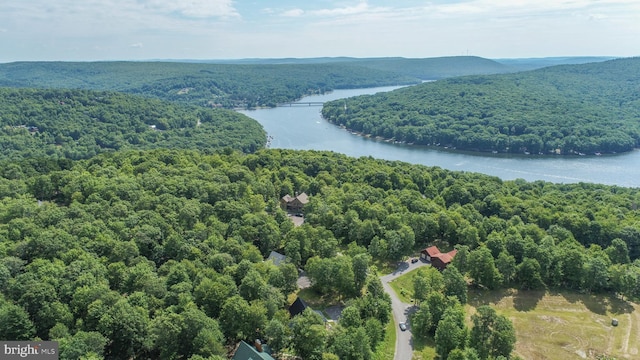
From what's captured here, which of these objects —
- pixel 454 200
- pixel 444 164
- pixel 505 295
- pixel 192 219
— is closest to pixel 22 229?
pixel 192 219

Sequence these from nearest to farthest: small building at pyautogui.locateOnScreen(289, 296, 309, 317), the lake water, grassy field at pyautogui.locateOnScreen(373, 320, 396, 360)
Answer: grassy field at pyautogui.locateOnScreen(373, 320, 396, 360) → small building at pyautogui.locateOnScreen(289, 296, 309, 317) → the lake water

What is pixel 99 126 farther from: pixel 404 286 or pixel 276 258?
pixel 404 286

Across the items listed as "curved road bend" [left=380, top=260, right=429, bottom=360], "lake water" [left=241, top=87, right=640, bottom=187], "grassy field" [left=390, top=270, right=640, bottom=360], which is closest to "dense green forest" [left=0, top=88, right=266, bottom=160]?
"lake water" [left=241, top=87, right=640, bottom=187]

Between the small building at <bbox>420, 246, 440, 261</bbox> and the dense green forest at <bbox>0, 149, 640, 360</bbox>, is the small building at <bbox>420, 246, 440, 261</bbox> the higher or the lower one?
the lower one

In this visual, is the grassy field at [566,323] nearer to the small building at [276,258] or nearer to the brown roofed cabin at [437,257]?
the brown roofed cabin at [437,257]

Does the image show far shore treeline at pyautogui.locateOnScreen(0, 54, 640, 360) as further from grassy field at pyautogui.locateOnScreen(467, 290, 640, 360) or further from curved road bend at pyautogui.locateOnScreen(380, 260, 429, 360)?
grassy field at pyautogui.locateOnScreen(467, 290, 640, 360)

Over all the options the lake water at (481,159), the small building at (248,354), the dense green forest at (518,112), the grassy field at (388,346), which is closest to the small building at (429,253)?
the grassy field at (388,346)
